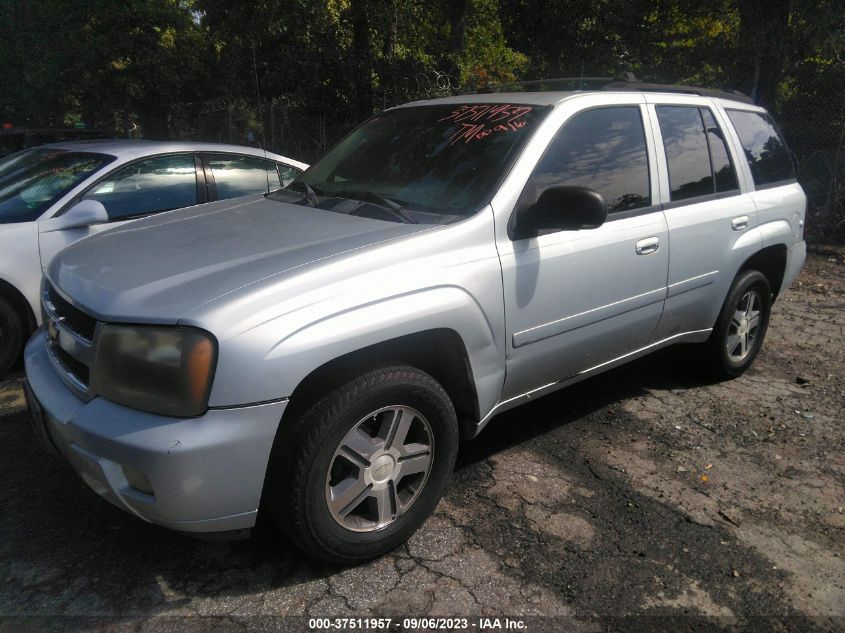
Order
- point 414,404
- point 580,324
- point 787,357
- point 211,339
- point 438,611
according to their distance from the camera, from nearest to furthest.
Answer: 1. point 211,339
2. point 438,611
3. point 414,404
4. point 580,324
5. point 787,357

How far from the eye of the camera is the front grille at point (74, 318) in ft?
8.36

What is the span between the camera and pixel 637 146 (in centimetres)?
377

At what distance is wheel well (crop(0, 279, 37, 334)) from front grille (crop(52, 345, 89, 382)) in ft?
6.70

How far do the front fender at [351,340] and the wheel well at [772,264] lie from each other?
253cm

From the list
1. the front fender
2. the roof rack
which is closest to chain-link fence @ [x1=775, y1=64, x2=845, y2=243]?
the roof rack

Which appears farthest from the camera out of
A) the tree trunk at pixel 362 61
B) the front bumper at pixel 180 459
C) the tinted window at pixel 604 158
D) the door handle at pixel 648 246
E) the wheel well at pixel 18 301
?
the tree trunk at pixel 362 61

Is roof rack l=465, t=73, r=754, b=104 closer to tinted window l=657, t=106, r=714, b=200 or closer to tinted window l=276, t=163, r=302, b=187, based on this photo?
tinted window l=657, t=106, r=714, b=200

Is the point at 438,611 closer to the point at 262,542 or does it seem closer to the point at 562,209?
the point at 262,542

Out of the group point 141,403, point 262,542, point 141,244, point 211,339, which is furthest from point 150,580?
point 141,244

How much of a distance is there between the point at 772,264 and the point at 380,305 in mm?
3482

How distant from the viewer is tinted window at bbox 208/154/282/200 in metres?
5.50

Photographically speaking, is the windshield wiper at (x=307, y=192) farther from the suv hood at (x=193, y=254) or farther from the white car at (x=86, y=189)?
the white car at (x=86, y=189)

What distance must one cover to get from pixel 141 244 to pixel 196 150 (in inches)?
105

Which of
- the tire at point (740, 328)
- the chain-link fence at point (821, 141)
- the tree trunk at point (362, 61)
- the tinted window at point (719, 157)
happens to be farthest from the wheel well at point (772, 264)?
the tree trunk at point (362, 61)
